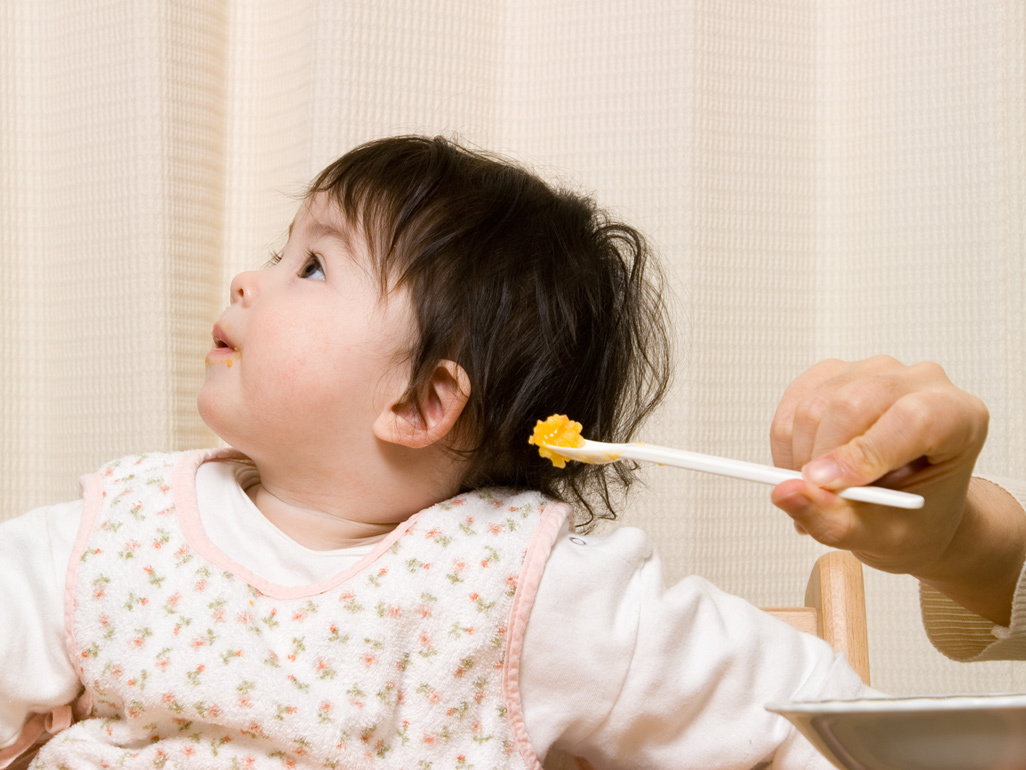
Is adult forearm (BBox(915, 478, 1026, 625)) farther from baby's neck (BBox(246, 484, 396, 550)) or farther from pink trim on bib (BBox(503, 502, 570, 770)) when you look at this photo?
baby's neck (BBox(246, 484, 396, 550))

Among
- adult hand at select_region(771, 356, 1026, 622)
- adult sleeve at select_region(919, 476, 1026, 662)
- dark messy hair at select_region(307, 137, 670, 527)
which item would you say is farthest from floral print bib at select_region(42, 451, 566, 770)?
adult sleeve at select_region(919, 476, 1026, 662)


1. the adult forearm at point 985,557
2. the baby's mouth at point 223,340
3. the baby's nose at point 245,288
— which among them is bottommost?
the adult forearm at point 985,557

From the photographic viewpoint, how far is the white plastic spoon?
0.50 meters

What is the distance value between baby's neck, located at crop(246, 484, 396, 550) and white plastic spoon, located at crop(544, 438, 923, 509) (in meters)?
0.25

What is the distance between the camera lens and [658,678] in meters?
0.66

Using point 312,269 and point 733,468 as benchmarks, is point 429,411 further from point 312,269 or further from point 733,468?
point 733,468

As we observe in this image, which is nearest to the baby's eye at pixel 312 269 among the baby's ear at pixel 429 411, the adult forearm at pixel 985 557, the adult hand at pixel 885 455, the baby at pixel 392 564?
the baby at pixel 392 564

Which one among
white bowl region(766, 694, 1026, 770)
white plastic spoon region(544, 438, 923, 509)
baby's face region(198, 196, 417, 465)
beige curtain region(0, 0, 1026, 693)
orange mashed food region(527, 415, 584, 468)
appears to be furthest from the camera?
beige curtain region(0, 0, 1026, 693)

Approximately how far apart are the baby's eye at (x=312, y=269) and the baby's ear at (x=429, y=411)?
0.13 m

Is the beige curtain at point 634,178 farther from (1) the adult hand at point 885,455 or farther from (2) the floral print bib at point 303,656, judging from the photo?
(1) the adult hand at point 885,455

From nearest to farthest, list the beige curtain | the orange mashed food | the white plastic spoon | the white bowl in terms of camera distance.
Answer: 1. the white bowl
2. the white plastic spoon
3. the orange mashed food
4. the beige curtain

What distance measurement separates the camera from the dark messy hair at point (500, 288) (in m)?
0.75

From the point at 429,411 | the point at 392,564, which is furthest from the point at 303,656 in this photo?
the point at 429,411

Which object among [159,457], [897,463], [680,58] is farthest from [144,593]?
[680,58]
